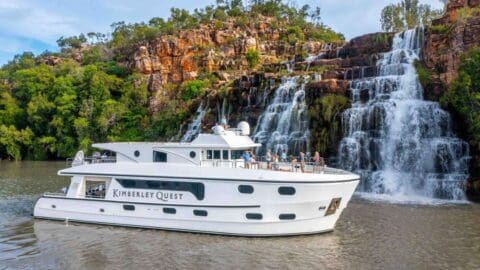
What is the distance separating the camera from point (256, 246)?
51.0 ft

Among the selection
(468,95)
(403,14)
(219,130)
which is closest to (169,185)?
(219,130)

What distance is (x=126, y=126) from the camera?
56750 mm

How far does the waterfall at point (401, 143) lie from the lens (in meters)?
26.5

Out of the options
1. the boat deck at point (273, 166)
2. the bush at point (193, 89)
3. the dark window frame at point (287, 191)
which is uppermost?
the bush at point (193, 89)

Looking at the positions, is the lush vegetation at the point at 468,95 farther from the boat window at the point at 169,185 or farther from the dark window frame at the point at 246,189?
the boat window at the point at 169,185

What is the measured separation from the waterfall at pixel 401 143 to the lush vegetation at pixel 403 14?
103 ft

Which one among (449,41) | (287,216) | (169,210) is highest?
(449,41)

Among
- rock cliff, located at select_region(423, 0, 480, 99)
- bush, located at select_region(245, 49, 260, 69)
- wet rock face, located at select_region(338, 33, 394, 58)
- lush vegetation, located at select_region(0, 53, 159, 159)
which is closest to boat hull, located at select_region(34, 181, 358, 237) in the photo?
rock cliff, located at select_region(423, 0, 480, 99)

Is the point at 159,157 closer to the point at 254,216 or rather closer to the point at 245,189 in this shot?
the point at 245,189

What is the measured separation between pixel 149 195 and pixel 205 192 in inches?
93.7

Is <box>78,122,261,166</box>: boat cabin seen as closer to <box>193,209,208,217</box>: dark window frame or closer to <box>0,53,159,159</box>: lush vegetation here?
<box>193,209,208,217</box>: dark window frame

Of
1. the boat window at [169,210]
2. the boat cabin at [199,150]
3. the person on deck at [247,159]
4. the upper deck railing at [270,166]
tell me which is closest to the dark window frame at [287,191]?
the upper deck railing at [270,166]

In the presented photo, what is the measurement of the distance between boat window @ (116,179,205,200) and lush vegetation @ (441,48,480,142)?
57.6 feet

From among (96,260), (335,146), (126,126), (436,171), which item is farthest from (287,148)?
(126,126)
